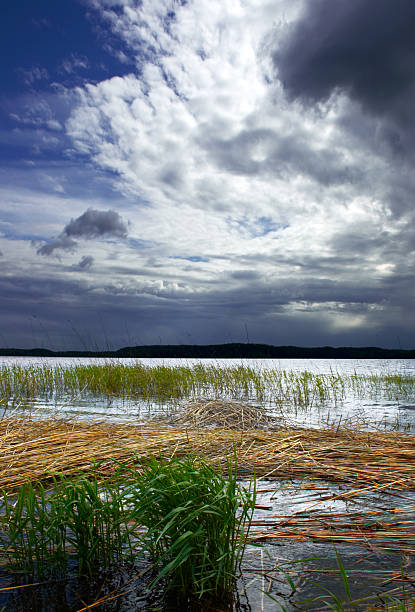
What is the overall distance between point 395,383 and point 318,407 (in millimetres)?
9054

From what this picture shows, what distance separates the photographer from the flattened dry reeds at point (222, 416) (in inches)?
332

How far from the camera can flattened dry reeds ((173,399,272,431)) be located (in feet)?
27.7

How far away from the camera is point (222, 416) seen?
348 inches

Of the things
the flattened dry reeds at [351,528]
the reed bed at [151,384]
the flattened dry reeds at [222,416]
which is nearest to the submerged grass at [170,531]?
the flattened dry reeds at [351,528]

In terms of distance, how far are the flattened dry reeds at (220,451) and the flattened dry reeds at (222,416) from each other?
1.89 m

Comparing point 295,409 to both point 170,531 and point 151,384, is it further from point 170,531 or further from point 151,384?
point 170,531

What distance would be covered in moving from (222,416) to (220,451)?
3446 mm

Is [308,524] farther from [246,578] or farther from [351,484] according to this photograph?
[351,484]

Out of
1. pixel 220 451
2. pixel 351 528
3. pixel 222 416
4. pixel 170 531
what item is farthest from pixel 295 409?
pixel 170 531

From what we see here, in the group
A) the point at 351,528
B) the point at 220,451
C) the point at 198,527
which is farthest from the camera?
the point at 220,451

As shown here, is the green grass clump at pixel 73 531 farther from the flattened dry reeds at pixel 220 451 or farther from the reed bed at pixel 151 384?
the reed bed at pixel 151 384

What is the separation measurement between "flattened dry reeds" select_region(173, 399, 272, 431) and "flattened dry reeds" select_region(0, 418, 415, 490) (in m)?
1.89

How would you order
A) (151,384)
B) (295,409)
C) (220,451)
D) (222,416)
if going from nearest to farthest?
1. (220,451)
2. (222,416)
3. (295,409)
4. (151,384)

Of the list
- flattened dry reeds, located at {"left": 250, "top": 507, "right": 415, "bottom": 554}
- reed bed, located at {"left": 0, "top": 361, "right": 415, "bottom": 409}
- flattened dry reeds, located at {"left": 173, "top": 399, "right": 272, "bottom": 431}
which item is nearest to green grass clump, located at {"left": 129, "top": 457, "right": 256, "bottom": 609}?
flattened dry reeds, located at {"left": 250, "top": 507, "right": 415, "bottom": 554}
